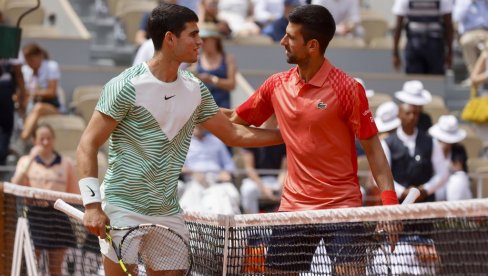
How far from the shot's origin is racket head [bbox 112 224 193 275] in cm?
651

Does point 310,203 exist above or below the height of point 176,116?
below

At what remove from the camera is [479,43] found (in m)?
16.4

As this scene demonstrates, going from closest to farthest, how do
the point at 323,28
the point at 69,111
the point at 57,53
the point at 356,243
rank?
the point at 356,243, the point at 323,28, the point at 69,111, the point at 57,53

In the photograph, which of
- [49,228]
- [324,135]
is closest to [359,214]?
[324,135]

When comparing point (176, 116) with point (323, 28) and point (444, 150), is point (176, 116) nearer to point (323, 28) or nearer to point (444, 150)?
point (323, 28)

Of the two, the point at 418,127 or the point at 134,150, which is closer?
the point at 134,150

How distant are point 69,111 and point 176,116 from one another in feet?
27.9

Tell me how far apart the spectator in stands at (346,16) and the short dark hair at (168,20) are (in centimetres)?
907

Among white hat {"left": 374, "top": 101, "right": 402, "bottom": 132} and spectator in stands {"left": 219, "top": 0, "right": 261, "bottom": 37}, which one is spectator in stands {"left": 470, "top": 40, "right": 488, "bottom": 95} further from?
white hat {"left": 374, "top": 101, "right": 402, "bottom": 132}

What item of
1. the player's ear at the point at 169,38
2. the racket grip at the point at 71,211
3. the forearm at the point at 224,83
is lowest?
the forearm at the point at 224,83

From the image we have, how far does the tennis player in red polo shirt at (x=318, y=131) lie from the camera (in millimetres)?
6793

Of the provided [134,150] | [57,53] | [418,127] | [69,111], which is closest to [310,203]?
[134,150]

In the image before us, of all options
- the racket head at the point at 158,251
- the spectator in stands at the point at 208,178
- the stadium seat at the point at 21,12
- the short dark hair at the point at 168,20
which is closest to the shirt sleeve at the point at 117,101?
the short dark hair at the point at 168,20

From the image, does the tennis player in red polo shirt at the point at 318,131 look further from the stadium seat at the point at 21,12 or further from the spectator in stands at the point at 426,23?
the stadium seat at the point at 21,12
